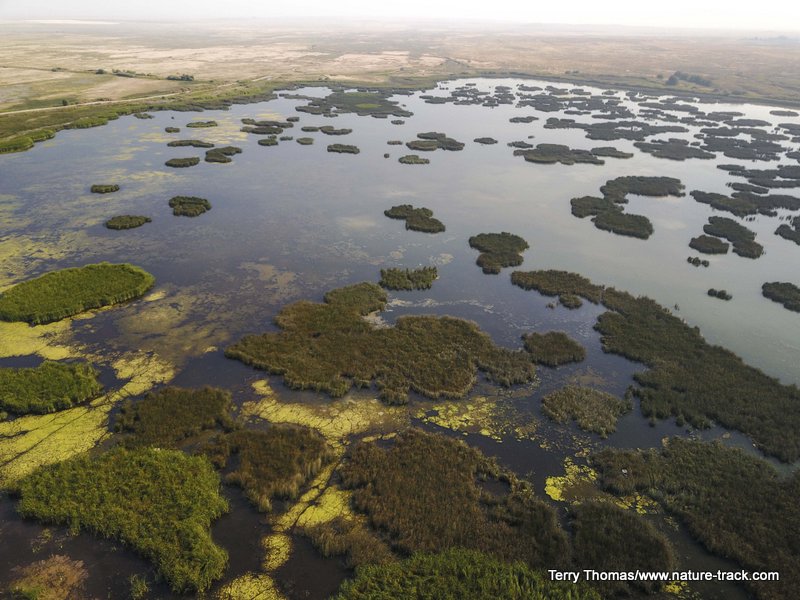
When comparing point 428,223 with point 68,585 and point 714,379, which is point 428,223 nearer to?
point 714,379

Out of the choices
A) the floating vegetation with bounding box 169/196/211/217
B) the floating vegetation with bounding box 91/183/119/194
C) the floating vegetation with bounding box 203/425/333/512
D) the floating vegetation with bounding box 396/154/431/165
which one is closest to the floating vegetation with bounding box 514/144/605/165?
the floating vegetation with bounding box 396/154/431/165

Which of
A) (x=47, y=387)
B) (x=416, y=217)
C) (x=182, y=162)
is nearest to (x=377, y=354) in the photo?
(x=47, y=387)

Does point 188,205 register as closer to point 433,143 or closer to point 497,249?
point 497,249

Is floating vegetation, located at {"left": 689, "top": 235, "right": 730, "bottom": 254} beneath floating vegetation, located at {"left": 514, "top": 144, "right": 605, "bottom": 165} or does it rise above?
beneath

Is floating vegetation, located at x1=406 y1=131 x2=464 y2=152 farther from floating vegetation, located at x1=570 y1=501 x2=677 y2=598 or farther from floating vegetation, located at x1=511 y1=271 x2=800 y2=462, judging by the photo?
floating vegetation, located at x1=570 y1=501 x2=677 y2=598

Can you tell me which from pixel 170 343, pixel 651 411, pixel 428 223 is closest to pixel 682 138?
pixel 428 223
